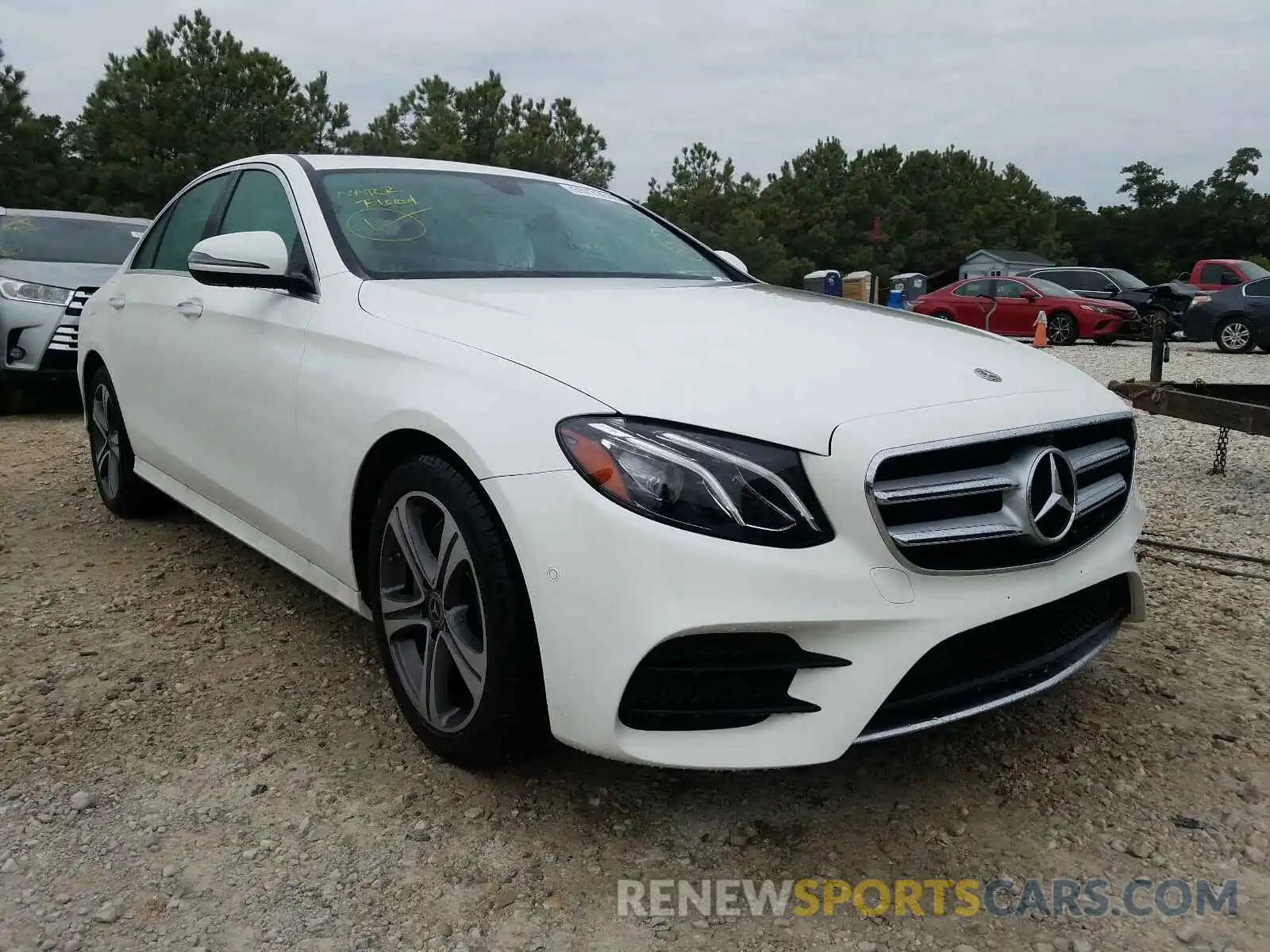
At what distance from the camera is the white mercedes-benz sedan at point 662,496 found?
1905 mm

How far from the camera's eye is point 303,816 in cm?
227

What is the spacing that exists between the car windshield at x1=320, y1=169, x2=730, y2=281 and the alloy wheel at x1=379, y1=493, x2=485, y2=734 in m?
0.78

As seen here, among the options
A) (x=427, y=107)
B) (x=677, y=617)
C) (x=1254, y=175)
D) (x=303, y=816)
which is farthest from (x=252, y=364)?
(x=1254, y=175)

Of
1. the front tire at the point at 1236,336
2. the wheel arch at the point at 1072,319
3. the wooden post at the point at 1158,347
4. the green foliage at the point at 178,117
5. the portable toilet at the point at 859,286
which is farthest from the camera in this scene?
the green foliage at the point at 178,117

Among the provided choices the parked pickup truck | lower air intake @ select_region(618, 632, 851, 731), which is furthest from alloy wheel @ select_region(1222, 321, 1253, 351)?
lower air intake @ select_region(618, 632, 851, 731)

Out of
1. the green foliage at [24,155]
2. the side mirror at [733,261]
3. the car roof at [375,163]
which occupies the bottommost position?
the side mirror at [733,261]

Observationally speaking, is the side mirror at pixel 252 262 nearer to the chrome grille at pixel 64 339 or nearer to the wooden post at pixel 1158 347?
the wooden post at pixel 1158 347

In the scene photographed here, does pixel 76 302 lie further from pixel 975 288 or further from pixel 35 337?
pixel 975 288

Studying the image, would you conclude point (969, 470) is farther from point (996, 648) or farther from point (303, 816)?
point (303, 816)

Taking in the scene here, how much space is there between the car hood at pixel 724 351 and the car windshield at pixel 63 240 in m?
6.66

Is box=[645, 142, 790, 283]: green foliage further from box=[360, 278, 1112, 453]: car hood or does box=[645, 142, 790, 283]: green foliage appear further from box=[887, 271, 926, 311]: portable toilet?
box=[360, 278, 1112, 453]: car hood

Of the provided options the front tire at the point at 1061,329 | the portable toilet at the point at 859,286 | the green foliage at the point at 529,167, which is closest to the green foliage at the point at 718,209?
the green foliage at the point at 529,167

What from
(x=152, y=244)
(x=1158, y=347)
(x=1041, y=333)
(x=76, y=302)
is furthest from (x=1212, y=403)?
(x=1041, y=333)

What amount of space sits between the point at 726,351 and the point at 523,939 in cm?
123
